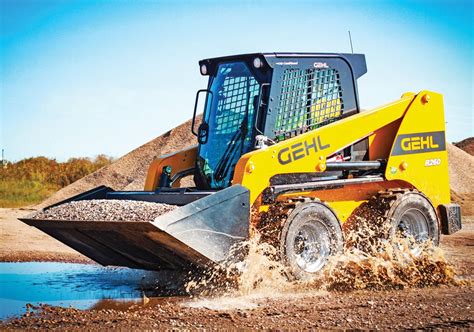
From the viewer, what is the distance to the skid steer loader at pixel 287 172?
7.27m

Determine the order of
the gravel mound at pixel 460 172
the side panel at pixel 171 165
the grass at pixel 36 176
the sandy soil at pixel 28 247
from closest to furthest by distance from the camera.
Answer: the side panel at pixel 171 165
the sandy soil at pixel 28 247
the gravel mound at pixel 460 172
the grass at pixel 36 176

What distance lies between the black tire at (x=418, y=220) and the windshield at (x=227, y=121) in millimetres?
2057

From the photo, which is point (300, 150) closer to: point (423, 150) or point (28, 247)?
point (423, 150)

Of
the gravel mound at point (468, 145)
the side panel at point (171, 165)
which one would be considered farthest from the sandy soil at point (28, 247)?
the gravel mound at point (468, 145)

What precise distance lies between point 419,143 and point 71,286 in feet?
15.0

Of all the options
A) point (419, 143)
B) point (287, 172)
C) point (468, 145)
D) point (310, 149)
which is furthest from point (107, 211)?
point (468, 145)

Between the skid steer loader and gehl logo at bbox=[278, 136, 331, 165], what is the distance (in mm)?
14

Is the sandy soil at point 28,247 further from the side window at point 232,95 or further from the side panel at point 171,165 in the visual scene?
the side window at point 232,95

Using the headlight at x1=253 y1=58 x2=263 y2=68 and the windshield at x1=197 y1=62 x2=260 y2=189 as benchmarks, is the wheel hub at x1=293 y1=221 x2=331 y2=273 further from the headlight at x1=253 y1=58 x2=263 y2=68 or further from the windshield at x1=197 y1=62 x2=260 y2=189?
the headlight at x1=253 y1=58 x2=263 y2=68

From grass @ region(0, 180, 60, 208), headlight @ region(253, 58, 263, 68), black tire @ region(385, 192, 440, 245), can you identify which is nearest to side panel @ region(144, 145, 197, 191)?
headlight @ region(253, 58, 263, 68)

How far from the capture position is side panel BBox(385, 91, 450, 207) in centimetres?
902

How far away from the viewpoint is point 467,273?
9.00 m

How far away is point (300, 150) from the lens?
809 cm

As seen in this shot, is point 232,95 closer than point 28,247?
Yes
